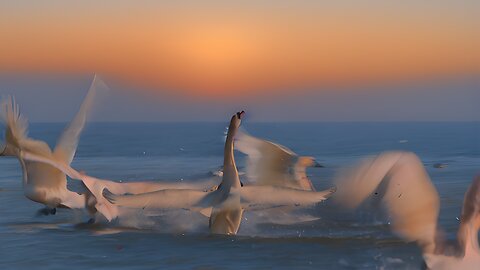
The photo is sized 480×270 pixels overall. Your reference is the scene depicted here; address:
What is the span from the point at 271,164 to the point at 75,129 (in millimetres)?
3897

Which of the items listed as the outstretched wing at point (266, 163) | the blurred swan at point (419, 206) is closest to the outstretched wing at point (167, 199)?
the outstretched wing at point (266, 163)

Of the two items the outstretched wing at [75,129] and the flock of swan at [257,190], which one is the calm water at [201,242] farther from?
the outstretched wing at [75,129]

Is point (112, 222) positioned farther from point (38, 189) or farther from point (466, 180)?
point (466, 180)

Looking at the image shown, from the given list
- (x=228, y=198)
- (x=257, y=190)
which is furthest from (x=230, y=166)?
(x=257, y=190)

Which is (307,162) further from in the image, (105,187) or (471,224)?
(471,224)

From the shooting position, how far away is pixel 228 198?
16.5m

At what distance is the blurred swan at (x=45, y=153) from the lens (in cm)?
1815

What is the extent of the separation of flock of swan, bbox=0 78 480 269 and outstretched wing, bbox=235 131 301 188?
2cm

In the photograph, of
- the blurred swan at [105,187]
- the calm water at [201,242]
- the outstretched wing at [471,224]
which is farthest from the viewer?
the blurred swan at [105,187]

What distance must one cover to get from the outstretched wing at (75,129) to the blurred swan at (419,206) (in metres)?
7.45

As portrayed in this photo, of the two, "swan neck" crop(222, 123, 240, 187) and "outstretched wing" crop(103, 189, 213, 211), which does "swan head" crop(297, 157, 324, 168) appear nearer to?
"swan neck" crop(222, 123, 240, 187)

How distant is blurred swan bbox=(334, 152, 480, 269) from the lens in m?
11.8

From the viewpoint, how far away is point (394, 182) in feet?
40.1

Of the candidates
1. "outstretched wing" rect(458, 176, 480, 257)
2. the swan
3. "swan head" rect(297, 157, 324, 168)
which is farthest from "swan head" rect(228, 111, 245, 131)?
"outstretched wing" rect(458, 176, 480, 257)
